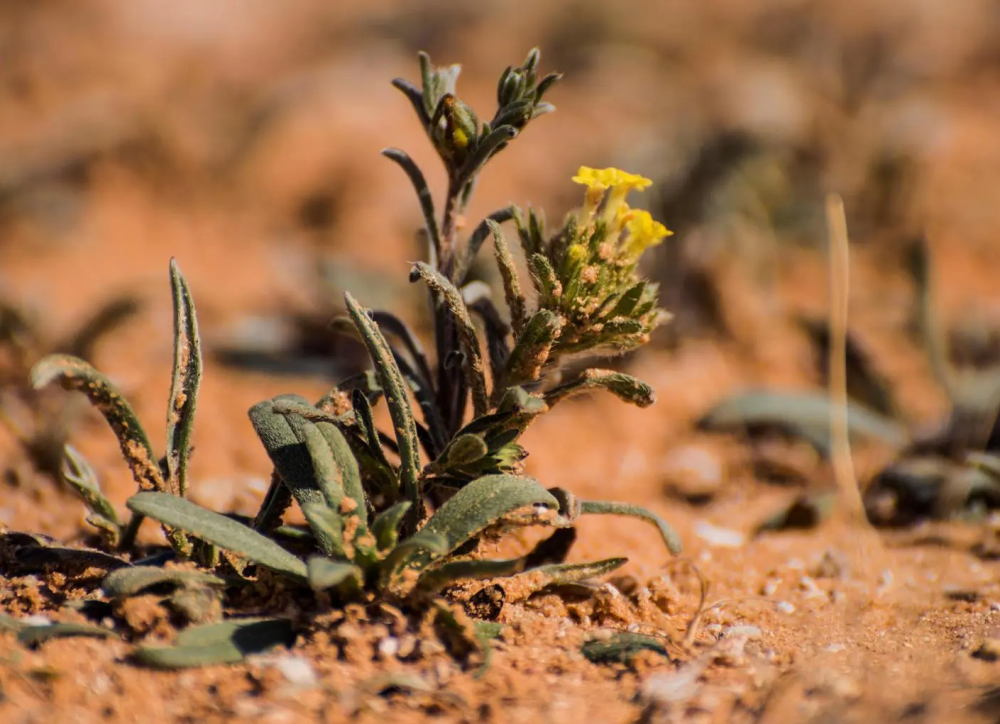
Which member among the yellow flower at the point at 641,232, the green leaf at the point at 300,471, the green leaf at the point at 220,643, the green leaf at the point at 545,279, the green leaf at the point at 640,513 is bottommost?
the green leaf at the point at 220,643

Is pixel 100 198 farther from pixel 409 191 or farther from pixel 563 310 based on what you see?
pixel 563 310

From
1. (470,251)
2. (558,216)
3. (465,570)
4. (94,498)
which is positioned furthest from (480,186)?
(465,570)

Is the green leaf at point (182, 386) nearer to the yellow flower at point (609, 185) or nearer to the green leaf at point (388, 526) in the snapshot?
the green leaf at point (388, 526)

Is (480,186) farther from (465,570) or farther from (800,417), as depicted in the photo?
(465,570)

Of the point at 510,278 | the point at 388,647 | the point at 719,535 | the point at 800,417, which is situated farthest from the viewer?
the point at 800,417

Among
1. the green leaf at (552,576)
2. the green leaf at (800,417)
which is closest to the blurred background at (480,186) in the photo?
the green leaf at (800,417)

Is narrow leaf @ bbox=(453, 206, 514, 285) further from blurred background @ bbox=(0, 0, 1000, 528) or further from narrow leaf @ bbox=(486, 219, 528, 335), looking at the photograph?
blurred background @ bbox=(0, 0, 1000, 528)

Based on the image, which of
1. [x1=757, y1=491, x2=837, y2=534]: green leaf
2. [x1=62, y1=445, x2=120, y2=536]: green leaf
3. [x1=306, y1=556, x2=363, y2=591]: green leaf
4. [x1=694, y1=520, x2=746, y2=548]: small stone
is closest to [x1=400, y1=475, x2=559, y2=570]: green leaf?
[x1=306, y1=556, x2=363, y2=591]: green leaf
